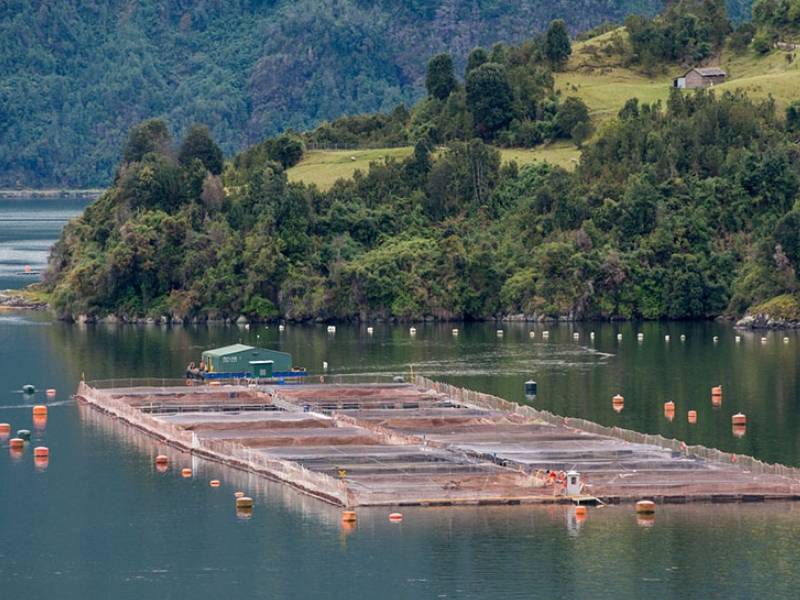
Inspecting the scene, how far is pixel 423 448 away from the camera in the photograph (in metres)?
116

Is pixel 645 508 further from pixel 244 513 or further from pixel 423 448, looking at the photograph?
pixel 423 448

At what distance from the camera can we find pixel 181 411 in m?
136

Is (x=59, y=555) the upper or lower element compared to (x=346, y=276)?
lower

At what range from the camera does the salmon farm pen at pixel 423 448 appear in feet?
340

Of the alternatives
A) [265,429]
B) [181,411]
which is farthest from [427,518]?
[181,411]

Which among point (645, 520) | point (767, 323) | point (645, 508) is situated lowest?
point (645, 520)

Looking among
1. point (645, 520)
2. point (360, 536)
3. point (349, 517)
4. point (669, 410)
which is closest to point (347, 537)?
point (360, 536)

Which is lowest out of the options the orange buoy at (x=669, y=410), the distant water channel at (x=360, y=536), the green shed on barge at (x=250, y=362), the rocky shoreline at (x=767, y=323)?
the distant water channel at (x=360, y=536)

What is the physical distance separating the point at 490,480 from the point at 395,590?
1641cm

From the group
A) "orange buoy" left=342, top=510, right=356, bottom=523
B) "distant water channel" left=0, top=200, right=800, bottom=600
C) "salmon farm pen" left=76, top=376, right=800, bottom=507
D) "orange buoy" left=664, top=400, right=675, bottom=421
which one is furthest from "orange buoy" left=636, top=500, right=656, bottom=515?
"orange buoy" left=664, top=400, right=675, bottom=421

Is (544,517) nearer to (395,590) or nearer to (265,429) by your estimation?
(395,590)

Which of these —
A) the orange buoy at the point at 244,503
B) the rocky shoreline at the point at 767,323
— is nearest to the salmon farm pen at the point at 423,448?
the orange buoy at the point at 244,503

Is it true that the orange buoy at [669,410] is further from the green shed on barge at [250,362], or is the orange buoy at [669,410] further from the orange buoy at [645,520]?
the orange buoy at [645,520]

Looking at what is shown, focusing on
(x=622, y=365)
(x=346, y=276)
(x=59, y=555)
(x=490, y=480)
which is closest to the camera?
(x=59, y=555)
